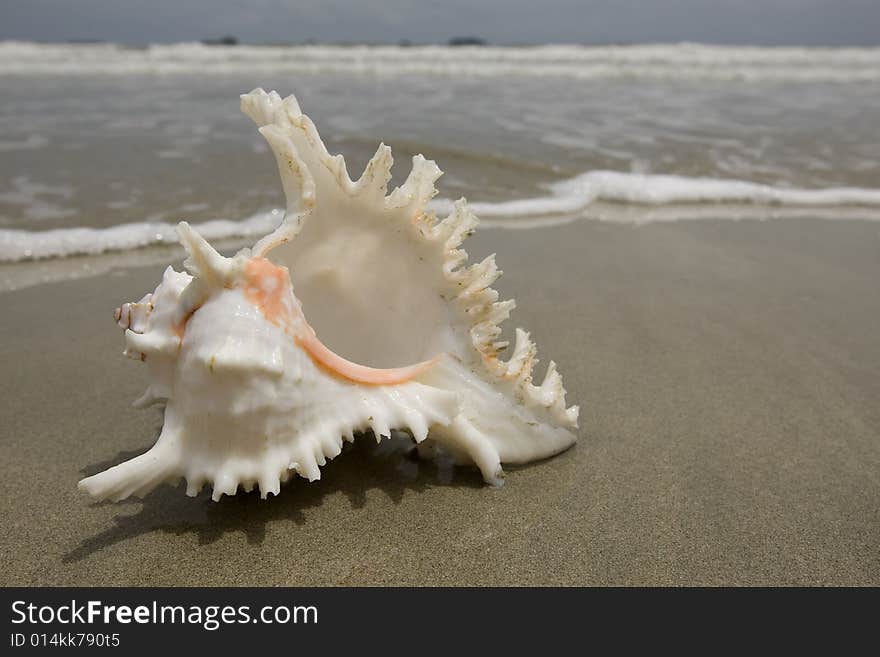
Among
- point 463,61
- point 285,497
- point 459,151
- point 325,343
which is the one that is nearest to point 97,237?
point 325,343

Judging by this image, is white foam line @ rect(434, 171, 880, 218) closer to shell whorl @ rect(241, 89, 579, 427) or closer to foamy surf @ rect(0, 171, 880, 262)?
foamy surf @ rect(0, 171, 880, 262)

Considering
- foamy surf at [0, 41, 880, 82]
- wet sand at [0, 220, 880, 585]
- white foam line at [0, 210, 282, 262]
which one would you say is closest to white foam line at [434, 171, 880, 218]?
white foam line at [0, 210, 282, 262]

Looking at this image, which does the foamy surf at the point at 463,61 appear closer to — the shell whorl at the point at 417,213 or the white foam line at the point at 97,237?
the white foam line at the point at 97,237

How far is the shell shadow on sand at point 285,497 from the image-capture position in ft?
5.47

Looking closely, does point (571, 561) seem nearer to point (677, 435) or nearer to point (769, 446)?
point (677, 435)

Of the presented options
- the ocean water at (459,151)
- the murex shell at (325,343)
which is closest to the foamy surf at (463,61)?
the ocean water at (459,151)

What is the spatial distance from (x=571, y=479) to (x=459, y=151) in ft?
16.4

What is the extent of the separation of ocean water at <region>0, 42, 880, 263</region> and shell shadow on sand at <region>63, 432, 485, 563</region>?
2668mm

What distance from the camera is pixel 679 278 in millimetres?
3637

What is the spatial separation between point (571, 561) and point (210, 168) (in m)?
5.02

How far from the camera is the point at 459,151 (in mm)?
6434

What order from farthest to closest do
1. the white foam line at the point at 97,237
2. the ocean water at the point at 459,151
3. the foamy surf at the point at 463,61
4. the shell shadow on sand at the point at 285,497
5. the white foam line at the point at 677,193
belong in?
the foamy surf at the point at 463,61 → the white foam line at the point at 677,193 → the ocean water at the point at 459,151 → the white foam line at the point at 97,237 → the shell shadow on sand at the point at 285,497

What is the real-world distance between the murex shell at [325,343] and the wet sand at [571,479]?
0.16 metres
